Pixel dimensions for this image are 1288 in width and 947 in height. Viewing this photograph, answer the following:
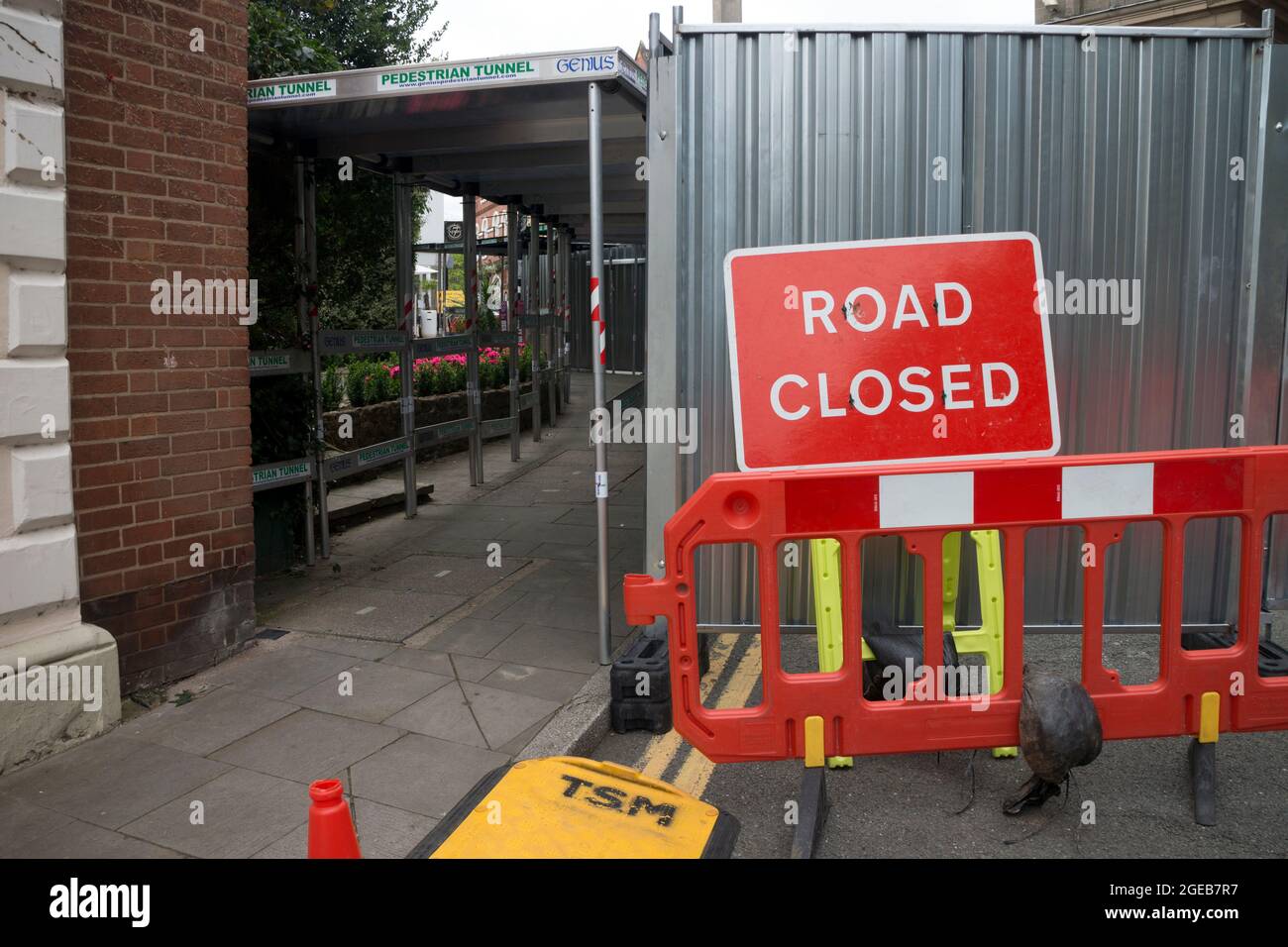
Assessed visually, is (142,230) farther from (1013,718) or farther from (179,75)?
(1013,718)

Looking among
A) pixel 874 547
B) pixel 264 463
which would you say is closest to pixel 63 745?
pixel 264 463

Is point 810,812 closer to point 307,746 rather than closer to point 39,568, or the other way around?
point 307,746

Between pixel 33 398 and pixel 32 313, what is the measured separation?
0.36m

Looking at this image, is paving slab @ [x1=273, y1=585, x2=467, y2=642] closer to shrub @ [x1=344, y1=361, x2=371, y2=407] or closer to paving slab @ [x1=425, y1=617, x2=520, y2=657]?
paving slab @ [x1=425, y1=617, x2=520, y2=657]

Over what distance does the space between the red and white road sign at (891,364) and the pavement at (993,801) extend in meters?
1.37

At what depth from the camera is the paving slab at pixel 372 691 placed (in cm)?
493

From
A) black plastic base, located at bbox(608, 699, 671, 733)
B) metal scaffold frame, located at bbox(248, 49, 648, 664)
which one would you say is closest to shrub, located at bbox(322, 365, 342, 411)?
metal scaffold frame, located at bbox(248, 49, 648, 664)

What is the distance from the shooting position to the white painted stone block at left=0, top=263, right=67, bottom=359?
4199 mm

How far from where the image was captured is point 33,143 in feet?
13.9

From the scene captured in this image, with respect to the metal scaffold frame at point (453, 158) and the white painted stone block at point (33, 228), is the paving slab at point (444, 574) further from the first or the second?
the white painted stone block at point (33, 228)

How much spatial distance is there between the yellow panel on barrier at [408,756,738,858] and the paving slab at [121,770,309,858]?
993 millimetres

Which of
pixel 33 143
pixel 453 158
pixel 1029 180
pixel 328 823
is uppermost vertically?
pixel 453 158

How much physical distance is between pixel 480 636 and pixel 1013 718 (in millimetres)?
3265

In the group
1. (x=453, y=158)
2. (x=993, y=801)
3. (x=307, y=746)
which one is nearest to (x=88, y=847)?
(x=307, y=746)
